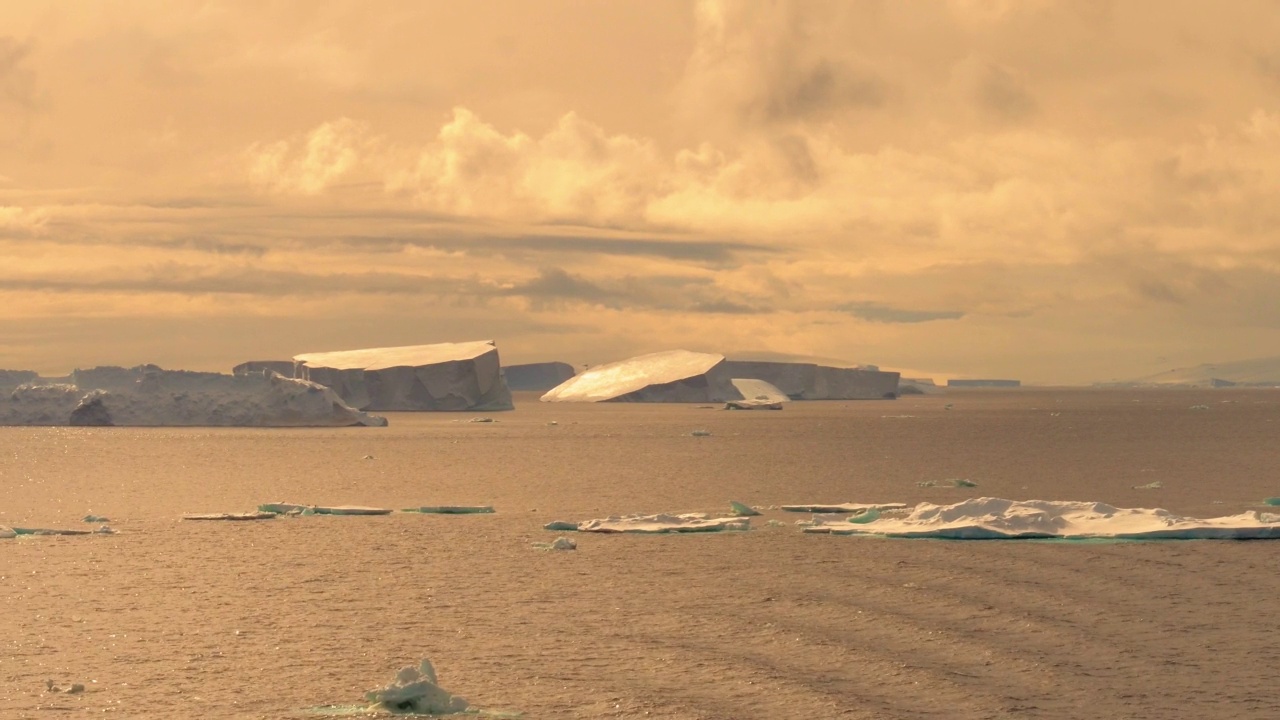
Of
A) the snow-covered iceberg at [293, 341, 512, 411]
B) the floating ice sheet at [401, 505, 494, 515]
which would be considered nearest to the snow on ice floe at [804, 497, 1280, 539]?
the floating ice sheet at [401, 505, 494, 515]

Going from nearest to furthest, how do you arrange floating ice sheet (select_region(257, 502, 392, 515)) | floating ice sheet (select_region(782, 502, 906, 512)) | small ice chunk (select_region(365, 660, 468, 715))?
small ice chunk (select_region(365, 660, 468, 715)) < floating ice sheet (select_region(782, 502, 906, 512)) < floating ice sheet (select_region(257, 502, 392, 515))

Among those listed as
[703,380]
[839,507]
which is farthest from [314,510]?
[703,380]

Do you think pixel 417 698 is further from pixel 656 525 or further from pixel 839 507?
pixel 839 507

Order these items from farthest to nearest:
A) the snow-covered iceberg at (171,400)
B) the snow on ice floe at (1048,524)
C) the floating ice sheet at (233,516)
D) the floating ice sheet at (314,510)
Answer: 1. the snow-covered iceberg at (171,400)
2. the floating ice sheet at (314,510)
3. the floating ice sheet at (233,516)
4. the snow on ice floe at (1048,524)

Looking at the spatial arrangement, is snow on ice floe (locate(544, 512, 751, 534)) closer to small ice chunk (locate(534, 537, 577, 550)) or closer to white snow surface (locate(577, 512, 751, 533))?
white snow surface (locate(577, 512, 751, 533))

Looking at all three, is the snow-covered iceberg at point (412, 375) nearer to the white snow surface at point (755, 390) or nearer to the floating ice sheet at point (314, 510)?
the white snow surface at point (755, 390)

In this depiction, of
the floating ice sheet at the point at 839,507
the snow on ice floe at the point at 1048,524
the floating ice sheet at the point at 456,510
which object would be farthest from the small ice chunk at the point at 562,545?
the floating ice sheet at the point at 839,507
